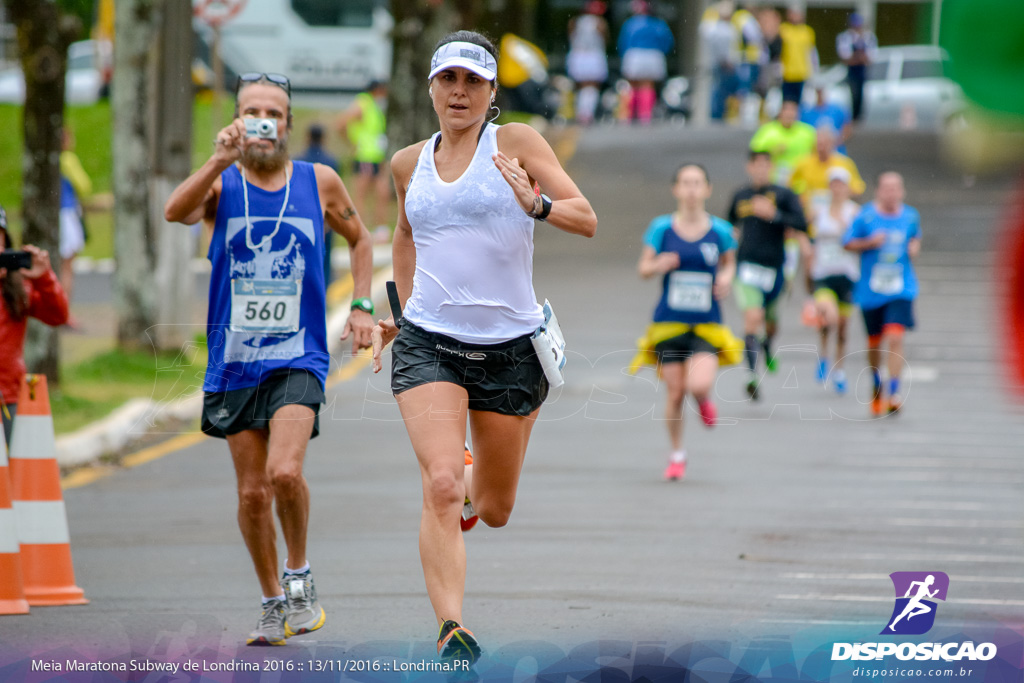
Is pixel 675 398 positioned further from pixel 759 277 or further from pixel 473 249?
pixel 473 249

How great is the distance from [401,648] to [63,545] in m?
1.81

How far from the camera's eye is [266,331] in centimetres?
550

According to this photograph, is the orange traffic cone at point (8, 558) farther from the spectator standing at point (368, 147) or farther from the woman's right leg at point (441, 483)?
the spectator standing at point (368, 147)

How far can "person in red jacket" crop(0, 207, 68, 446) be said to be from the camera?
20.6 ft

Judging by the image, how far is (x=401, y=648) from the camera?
17.1 feet

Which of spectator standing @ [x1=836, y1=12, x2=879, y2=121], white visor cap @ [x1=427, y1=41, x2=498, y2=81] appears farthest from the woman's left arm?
spectator standing @ [x1=836, y1=12, x2=879, y2=121]

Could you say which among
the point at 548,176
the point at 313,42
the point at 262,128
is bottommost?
the point at 548,176

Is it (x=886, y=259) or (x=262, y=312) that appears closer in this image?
(x=262, y=312)

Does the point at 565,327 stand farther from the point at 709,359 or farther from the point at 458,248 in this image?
the point at 458,248

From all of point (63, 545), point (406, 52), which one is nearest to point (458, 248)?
point (63, 545)

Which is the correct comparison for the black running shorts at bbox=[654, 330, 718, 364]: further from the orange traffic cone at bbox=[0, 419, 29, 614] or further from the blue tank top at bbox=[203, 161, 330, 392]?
the orange traffic cone at bbox=[0, 419, 29, 614]

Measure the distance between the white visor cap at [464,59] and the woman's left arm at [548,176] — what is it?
0.68 ft

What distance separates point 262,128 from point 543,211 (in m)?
1.30

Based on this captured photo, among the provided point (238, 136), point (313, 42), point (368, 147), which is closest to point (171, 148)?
point (368, 147)
